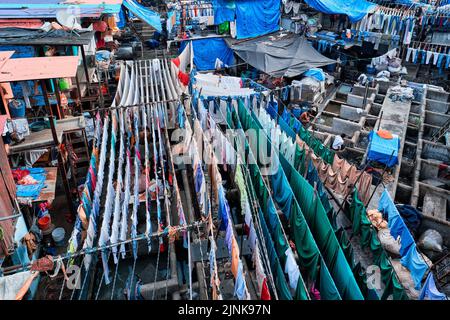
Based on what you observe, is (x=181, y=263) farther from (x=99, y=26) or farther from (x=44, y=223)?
(x=99, y=26)

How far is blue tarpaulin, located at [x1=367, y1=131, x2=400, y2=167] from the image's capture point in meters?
16.4

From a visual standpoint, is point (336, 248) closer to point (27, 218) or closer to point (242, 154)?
point (242, 154)

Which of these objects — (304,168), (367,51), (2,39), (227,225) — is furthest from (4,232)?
(367,51)

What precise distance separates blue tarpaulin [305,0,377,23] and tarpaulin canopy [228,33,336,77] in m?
4.13

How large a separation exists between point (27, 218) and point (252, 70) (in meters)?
20.8

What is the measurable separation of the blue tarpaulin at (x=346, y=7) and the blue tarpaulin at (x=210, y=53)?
8.15 meters

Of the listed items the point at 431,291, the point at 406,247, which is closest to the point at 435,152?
the point at 406,247

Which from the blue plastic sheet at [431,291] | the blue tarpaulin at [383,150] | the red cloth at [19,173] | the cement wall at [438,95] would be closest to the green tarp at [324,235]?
the blue plastic sheet at [431,291]

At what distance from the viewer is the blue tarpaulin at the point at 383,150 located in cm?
1641

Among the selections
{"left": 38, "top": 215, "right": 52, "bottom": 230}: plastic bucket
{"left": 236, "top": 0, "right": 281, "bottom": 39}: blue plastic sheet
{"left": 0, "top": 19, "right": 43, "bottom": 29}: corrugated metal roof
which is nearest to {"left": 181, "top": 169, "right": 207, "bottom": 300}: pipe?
{"left": 38, "top": 215, "right": 52, "bottom": 230}: plastic bucket

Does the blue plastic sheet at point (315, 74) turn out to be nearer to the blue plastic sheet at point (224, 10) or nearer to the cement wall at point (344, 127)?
the cement wall at point (344, 127)

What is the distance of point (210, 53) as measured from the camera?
28531mm

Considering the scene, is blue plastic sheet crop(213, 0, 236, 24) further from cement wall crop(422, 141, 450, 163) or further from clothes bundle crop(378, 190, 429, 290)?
clothes bundle crop(378, 190, 429, 290)

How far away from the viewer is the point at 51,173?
40.8 feet
